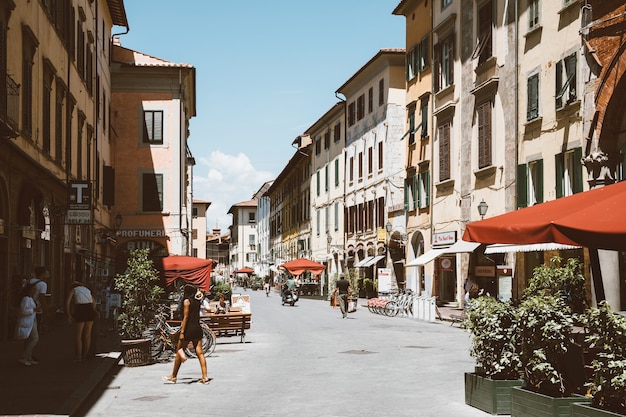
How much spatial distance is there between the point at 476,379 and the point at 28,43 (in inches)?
585

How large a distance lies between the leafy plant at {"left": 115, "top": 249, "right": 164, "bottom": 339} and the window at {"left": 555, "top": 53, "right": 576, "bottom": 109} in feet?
44.8

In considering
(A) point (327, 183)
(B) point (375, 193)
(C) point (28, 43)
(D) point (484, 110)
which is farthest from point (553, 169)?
(A) point (327, 183)

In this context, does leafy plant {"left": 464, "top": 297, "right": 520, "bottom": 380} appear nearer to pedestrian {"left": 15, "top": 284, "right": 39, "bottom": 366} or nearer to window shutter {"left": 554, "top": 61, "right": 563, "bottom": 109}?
pedestrian {"left": 15, "top": 284, "right": 39, "bottom": 366}

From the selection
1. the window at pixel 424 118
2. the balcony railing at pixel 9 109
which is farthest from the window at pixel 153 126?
the balcony railing at pixel 9 109

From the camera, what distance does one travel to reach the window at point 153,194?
144 ft

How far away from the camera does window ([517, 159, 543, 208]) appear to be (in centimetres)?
2738

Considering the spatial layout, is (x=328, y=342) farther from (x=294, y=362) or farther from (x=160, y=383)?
(x=160, y=383)

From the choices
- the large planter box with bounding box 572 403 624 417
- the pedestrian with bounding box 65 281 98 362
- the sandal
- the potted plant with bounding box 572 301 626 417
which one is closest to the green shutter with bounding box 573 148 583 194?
the pedestrian with bounding box 65 281 98 362

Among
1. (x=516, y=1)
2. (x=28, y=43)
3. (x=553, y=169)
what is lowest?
(x=553, y=169)

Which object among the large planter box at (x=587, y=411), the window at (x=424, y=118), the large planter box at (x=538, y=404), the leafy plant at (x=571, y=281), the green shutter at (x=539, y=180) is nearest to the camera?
the large planter box at (x=587, y=411)

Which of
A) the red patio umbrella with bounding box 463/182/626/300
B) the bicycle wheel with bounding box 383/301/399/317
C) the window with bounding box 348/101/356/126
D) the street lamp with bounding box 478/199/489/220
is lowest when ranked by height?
the bicycle wheel with bounding box 383/301/399/317

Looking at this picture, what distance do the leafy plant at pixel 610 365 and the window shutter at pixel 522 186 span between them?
20.4 m

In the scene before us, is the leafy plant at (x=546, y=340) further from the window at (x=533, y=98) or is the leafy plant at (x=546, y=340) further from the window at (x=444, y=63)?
the window at (x=444, y=63)

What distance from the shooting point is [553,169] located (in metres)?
26.2
